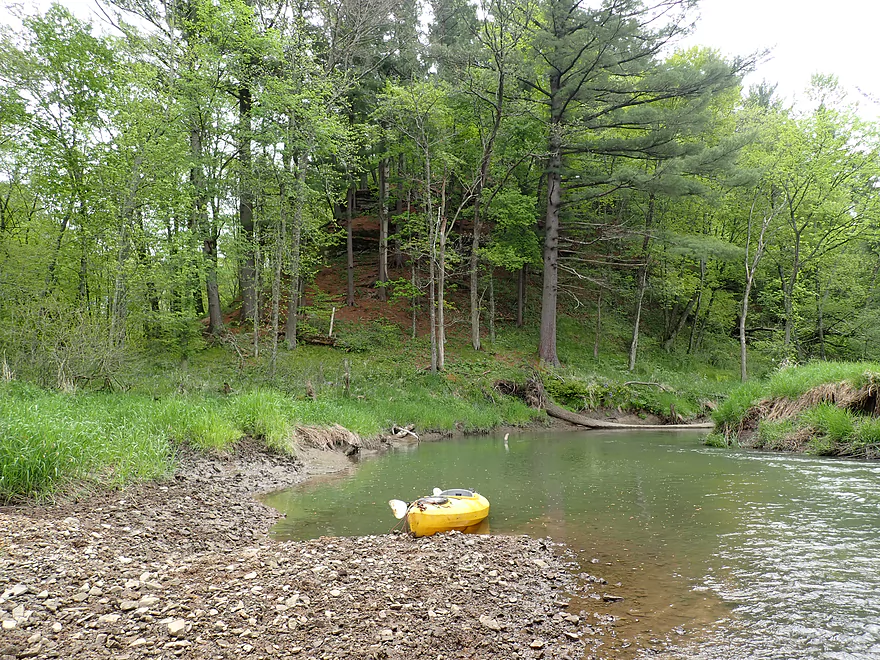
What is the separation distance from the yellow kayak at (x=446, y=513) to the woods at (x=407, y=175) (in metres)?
8.82

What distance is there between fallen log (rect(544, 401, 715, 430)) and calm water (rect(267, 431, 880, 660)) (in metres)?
6.48

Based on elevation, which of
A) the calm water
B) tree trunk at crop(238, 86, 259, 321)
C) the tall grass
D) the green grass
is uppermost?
tree trunk at crop(238, 86, 259, 321)

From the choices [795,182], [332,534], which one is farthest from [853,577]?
[795,182]

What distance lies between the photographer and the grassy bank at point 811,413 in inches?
422

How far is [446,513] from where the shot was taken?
635 centimetres

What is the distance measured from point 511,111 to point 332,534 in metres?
19.9

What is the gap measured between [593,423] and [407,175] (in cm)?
1357

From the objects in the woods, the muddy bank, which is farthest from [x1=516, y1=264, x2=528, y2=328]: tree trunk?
the muddy bank

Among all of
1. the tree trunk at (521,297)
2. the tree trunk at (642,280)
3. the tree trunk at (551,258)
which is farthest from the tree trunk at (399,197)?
the tree trunk at (642,280)

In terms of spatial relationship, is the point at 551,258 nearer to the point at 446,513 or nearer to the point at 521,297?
the point at 521,297

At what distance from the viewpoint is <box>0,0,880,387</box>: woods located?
14.4 metres

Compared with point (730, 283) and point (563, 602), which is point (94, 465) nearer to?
point (563, 602)

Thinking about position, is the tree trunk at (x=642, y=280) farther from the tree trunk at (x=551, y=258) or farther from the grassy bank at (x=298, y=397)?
the tree trunk at (x=551, y=258)

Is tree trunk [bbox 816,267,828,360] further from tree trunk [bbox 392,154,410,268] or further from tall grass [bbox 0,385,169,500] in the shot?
tall grass [bbox 0,385,169,500]
